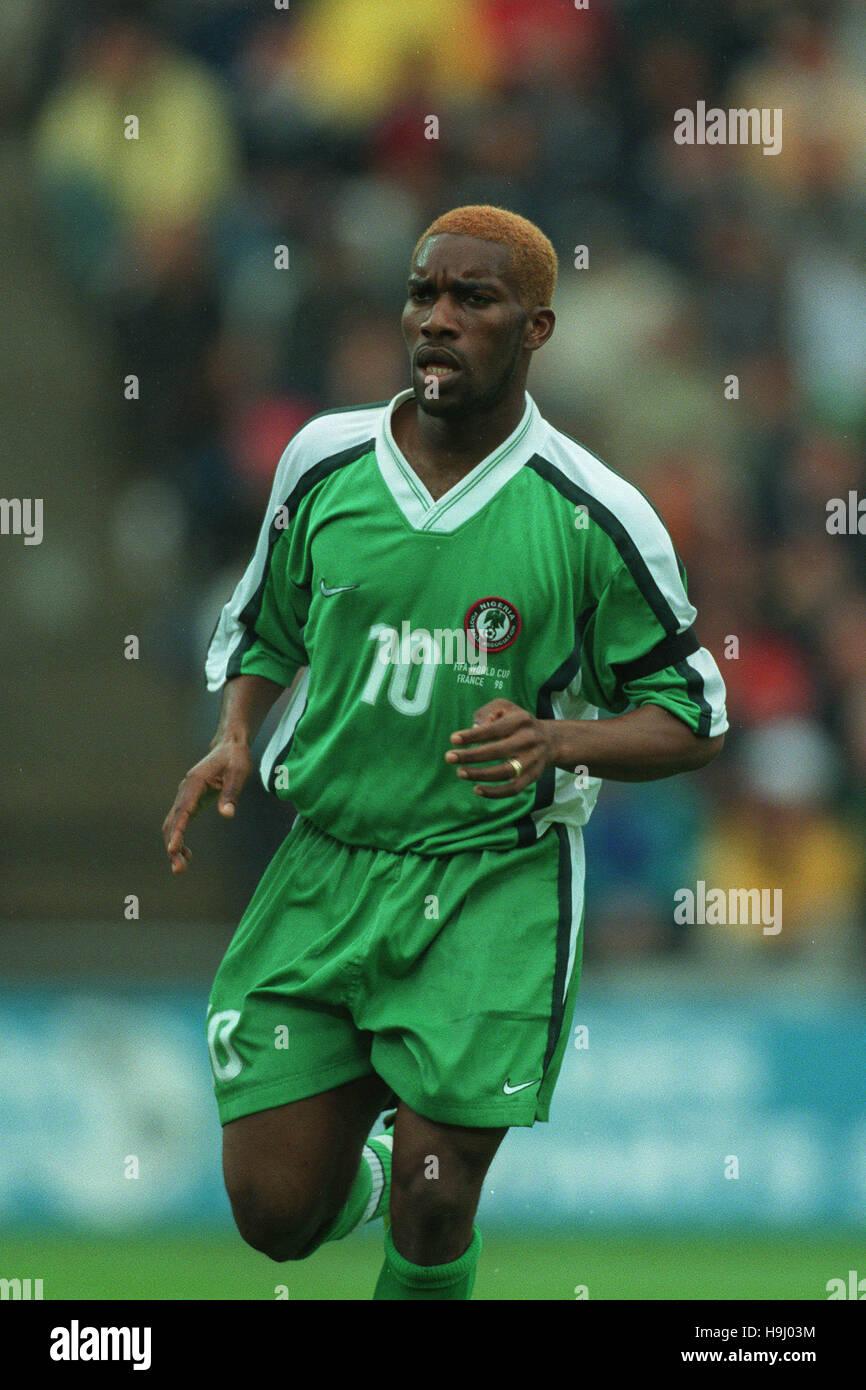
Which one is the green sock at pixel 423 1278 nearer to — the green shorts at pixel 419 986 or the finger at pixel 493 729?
the green shorts at pixel 419 986

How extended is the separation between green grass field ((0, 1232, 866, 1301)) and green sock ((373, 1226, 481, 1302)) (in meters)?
2.51

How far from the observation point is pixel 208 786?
12.9ft

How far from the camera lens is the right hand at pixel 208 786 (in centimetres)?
386

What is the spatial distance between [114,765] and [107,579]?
2.35 ft

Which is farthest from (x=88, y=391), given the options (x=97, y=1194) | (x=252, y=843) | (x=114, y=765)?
(x=97, y=1194)

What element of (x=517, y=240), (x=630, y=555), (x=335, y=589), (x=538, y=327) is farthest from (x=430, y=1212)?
(x=517, y=240)

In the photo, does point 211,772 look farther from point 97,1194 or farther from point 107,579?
point 107,579

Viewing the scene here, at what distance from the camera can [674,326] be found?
780 cm

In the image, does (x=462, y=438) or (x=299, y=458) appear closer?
(x=462, y=438)

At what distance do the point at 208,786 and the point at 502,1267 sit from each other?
11.0 feet

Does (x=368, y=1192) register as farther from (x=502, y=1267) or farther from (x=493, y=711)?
(x=502, y=1267)

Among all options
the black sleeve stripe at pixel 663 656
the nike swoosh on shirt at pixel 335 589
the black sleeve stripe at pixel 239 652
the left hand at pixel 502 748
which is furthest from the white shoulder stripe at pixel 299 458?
the left hand at pixel 502 748

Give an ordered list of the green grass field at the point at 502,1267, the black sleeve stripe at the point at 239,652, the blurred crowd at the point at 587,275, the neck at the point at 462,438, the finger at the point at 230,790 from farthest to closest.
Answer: the blurred crowd at the point at 587,275 → the green grass field at the point at 502,1267 → the black sleeve stripe at the point at 239,652 → the neck at the point at 462,438 → the finger at the point at 230,790
